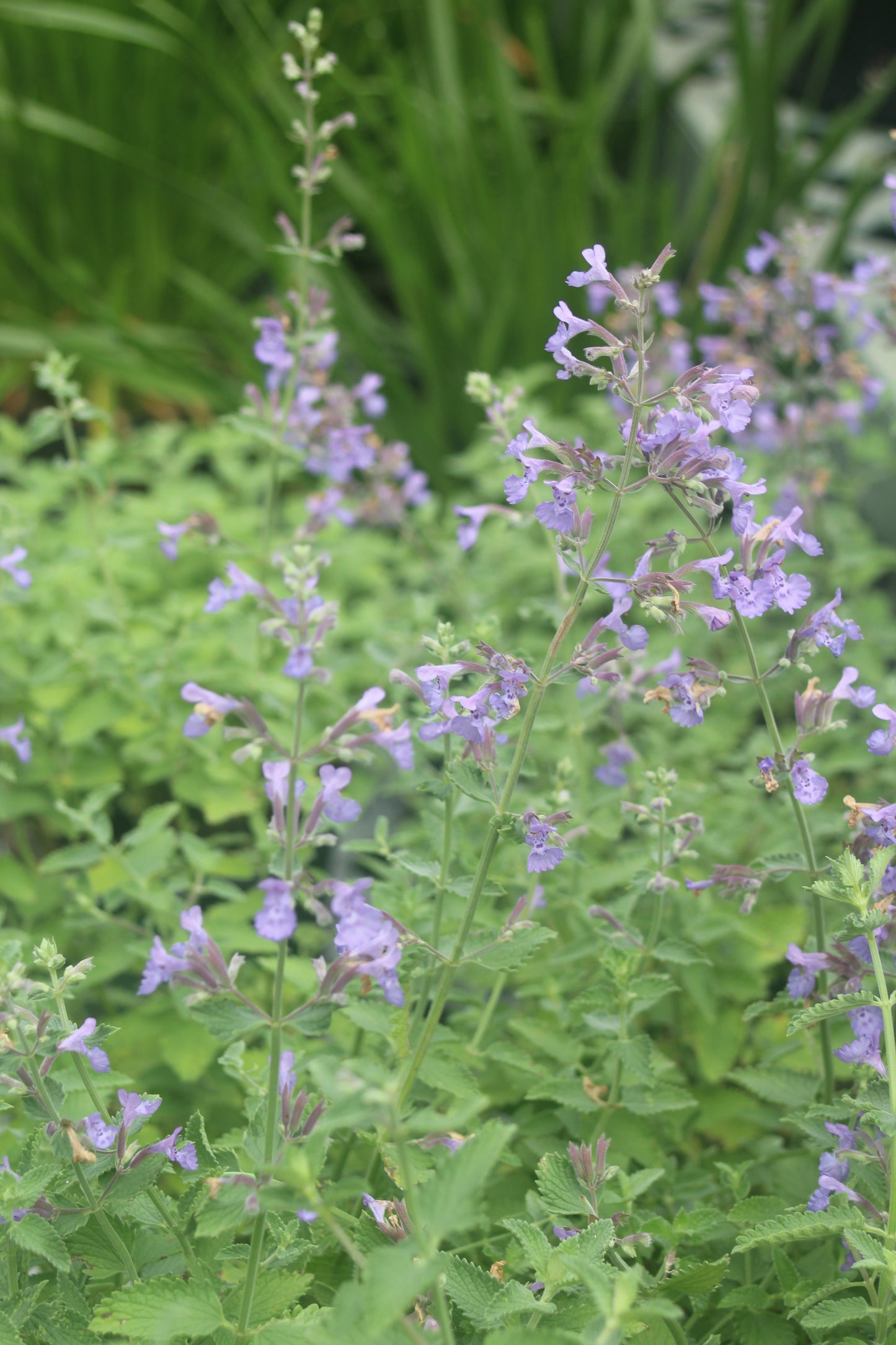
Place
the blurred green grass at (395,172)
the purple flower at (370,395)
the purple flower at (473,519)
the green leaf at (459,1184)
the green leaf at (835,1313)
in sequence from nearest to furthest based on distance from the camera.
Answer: the green leaf at (459,1184) < the green leaf at (835,1313) < the purple flower at (473,519) < the purple flower at (370,395) < the blurred green grass at (395,172)

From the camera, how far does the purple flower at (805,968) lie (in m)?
1.50

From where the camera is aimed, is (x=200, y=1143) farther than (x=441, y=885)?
No

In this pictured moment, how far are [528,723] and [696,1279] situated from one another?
0.68 metres

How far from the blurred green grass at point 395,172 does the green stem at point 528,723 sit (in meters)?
3.01

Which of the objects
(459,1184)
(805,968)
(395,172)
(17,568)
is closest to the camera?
(459,1184)

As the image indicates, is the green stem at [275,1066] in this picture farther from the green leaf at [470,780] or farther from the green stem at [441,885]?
the green stem at [441,885]

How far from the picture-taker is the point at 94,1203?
134 centimetres

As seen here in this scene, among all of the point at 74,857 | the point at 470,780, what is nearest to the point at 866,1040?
the point at 470,780

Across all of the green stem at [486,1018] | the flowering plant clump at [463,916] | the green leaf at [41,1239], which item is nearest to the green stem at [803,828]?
the flowering plant clump at [463,916]

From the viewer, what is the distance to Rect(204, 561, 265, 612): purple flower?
1.38 meters

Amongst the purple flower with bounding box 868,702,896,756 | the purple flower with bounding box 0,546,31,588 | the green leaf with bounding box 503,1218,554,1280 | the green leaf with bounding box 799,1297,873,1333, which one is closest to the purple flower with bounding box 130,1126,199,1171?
the green leaf with bounding box 503,1218,554,1280

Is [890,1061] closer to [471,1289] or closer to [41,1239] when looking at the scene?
[471,1289]

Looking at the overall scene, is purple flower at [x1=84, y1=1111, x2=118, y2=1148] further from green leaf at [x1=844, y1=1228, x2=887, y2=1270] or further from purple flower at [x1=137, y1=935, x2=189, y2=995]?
green leaf at [x1=844, y1=1228, x2=887, y2=1270]

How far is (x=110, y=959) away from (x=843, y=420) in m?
2.38
